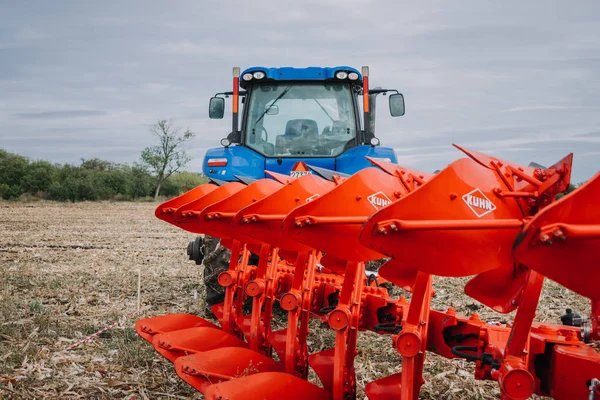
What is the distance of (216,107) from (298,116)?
1187 mm

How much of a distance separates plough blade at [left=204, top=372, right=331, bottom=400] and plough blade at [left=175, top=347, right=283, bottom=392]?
0.36 metres

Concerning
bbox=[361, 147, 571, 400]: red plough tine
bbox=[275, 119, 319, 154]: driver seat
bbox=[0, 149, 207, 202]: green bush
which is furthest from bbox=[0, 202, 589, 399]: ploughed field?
bbox=[0, 149, 207, 202]: green bush

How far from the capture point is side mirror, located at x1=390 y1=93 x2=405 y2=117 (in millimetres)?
6988

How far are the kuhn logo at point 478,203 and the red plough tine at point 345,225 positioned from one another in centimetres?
61

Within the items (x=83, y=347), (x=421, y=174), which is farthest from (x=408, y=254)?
(x=83, y=347)

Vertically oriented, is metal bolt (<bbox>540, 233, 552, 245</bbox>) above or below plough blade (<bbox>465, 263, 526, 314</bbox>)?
above

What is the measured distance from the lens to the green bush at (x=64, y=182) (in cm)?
3428

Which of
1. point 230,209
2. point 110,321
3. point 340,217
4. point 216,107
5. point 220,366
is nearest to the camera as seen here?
point 340,217

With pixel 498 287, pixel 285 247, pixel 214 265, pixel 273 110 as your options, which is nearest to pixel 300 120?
pixel 273 110

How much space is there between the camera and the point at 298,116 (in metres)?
6.66

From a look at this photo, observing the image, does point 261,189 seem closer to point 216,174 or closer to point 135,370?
point 135,370

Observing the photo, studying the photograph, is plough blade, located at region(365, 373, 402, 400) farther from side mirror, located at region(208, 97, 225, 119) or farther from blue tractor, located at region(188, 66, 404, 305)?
side mirror, located at region(208, 97, 225, 119)

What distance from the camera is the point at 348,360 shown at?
3.28 metres

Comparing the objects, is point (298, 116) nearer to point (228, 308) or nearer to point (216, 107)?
point (216, 107)
